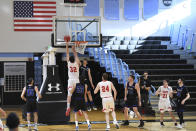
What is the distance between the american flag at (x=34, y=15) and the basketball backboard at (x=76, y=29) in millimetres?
6439

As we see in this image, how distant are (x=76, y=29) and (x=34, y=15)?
7.43 metres

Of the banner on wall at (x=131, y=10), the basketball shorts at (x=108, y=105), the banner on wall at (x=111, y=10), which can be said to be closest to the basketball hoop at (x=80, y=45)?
the basketball shorts at (x=108, y=105)

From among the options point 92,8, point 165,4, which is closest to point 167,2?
point 165,4

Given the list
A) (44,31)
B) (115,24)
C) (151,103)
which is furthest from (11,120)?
(115,24)

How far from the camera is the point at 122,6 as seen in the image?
22484 millimetres

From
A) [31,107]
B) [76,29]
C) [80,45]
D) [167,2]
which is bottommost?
[31,107]

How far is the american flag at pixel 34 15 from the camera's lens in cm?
2053

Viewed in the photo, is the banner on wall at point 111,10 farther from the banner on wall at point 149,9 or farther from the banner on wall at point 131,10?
the banner on wall at point 149,9

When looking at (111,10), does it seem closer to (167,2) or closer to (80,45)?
Answer: (167,2)

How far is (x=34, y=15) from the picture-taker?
812 inches

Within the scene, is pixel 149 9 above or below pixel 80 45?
above

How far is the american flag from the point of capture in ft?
67.4

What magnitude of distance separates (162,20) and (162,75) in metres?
5.38

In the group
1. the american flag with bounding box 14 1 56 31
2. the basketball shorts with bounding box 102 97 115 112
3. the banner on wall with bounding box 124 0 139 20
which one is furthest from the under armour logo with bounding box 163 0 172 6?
the basketball shorts with bounding box 102 97 115 112
